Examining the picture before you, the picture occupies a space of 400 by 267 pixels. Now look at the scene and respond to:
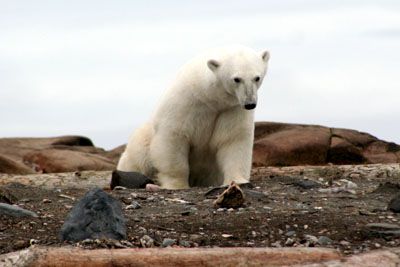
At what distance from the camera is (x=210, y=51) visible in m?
10.9

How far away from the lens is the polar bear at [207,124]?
33.8ft

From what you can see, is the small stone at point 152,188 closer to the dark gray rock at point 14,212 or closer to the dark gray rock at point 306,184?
the dark gray rock at point 306,184

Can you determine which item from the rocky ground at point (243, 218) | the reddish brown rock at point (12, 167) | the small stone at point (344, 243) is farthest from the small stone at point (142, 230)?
the reddish brown rock at point (12, 167)

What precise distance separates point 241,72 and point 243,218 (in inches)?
98.0

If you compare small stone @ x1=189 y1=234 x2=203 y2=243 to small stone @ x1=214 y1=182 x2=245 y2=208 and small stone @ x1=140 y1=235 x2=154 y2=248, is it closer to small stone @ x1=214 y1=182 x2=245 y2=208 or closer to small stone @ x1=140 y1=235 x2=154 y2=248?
small stone @ x1=140 y1=235 x2=154 y2=248

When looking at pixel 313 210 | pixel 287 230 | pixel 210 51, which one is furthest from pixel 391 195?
pixel 210 51

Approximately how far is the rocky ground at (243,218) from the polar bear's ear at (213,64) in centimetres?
127

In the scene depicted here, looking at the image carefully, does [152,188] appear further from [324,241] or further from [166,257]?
[166,257]

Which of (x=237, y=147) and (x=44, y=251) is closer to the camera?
(x=44, y=251)

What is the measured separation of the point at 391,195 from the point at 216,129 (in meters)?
2.30

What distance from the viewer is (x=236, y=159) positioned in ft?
35.4

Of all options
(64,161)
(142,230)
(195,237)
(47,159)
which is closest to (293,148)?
(64,161)

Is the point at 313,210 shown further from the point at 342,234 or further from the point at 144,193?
the point at 144,193

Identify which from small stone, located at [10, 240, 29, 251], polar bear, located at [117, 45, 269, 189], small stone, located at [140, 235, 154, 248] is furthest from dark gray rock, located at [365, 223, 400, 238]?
polar bear, located at [117, 45, 269, 189]
